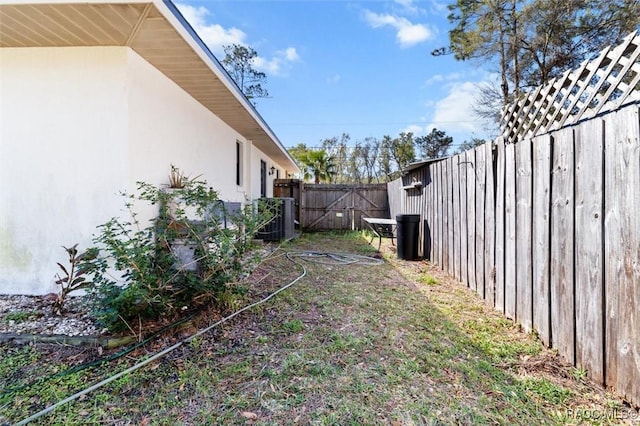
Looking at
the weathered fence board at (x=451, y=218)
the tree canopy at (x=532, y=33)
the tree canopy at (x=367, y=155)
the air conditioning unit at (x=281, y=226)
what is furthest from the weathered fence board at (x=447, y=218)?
the tree canopy at (x=367, y=155)

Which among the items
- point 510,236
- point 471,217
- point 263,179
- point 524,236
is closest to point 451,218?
point 471,217

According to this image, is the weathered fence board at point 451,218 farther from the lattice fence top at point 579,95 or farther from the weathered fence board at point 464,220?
the lattice fence top at point 579,95

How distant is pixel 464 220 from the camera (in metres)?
4.33

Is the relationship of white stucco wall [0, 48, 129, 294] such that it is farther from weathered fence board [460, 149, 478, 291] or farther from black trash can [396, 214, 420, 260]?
black trash can [396, 214, 420, 260]

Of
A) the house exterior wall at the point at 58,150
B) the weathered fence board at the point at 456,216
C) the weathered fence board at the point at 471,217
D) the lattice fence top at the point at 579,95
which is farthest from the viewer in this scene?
the weathered fence board at the point at 456,216

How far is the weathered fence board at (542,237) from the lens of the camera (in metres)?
2.54

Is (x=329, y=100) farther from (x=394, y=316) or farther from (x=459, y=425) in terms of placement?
(x=459, y=425)

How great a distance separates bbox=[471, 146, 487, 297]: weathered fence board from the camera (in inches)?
148

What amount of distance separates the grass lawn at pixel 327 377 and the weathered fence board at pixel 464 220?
38.9 inches

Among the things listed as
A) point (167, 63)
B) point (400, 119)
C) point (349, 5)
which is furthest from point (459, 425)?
point (400, 119)

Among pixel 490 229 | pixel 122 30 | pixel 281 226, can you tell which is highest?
pixel 122 30

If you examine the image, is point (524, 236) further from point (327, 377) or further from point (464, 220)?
point (327, 377)

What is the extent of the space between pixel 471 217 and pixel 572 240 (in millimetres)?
1854

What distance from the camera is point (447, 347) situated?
2.58 metres
